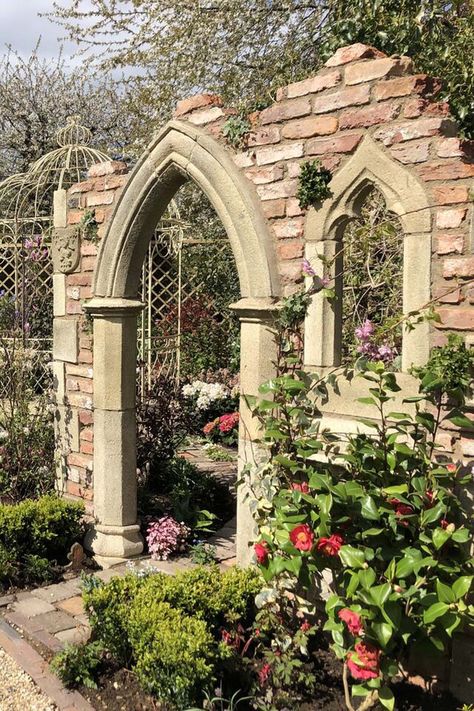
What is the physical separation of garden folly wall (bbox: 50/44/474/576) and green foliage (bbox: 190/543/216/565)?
1277 millimetres

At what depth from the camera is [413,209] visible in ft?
9.95

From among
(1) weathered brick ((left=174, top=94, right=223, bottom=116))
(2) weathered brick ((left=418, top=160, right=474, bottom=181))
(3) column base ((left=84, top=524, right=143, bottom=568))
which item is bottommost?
(3) column base ((left=84, top=524, right=143, bottom=568))

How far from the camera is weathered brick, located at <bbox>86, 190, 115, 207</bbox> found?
4652 millimetres

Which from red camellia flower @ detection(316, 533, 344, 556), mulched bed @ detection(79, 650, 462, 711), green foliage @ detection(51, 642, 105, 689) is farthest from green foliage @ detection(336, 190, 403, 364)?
green foliage @ detection(51, 642, 105, 689)

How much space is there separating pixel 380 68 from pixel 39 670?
3.40m

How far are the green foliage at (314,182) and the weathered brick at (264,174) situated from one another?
7.9 inches

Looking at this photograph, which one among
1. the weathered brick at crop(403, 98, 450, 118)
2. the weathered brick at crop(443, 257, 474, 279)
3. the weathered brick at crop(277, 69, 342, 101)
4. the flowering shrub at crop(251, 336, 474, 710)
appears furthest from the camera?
the weathered brick at crop(277, 69, 342, 101)

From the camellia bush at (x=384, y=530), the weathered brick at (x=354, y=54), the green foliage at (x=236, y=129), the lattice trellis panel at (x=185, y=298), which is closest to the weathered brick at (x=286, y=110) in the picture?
the green foliage at (x=236, y=129)

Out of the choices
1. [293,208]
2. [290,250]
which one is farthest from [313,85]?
[290,250]

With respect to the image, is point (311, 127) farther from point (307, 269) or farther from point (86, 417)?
point (86, 417)

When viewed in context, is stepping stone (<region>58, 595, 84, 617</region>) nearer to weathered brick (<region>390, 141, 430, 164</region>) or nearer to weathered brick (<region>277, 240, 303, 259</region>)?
weathered brick (<region>277, 240, 303, 259</region>)

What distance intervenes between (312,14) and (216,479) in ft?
17.9

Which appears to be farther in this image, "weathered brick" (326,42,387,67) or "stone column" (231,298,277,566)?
"stone column" (231,298,277,566)

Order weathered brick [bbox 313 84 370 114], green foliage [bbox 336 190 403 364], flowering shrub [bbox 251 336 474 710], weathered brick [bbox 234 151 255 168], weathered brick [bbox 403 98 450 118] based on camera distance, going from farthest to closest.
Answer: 1. green foliage [bbox 336 190 403 364]
2. weathered brick [bbox 234 151 255 168]
3. weathered brick [bbox 313 84 370 114]
4. weathered brick [bbox 403 98 450 118]
5. flowering shrub [bbox 251 336 474 710]
